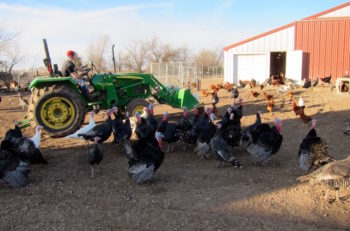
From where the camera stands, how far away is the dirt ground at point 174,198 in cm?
400

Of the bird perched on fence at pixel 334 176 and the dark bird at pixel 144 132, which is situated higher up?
the dark bird at pixel 144 132

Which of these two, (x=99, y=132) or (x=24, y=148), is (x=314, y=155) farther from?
(x=24, y=148)

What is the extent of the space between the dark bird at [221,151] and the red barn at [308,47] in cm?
1653

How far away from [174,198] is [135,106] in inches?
182

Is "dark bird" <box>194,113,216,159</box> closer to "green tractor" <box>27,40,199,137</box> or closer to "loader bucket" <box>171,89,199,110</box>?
"green tractor" <box>27,40,199,137</box>

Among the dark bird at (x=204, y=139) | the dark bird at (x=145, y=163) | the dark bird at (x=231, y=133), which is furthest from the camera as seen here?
the dark bird at (x=231, y=133)

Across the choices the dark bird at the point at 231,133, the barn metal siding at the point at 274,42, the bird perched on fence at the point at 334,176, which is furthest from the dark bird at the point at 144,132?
the barn metal siding at the point at 274,42

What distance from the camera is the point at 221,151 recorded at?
5.92 m

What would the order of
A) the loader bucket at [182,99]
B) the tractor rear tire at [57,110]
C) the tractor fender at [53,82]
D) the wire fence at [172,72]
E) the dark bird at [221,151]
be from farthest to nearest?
the wire fence at [172,72], the loader bucket at [182,99], the tractor fender at [53,82], the tractor rear tire at [57,110], the dark bird at [221,151]

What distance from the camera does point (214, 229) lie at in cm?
382

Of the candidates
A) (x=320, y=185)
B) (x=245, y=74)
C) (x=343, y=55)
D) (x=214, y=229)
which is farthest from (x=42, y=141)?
(x=343, y=55)

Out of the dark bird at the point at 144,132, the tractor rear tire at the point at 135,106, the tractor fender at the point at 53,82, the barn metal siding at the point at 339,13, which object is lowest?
the dark bird at the point at 144,132

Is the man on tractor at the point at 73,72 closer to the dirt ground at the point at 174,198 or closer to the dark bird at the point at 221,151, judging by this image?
the dirt ground at the point at 174,198

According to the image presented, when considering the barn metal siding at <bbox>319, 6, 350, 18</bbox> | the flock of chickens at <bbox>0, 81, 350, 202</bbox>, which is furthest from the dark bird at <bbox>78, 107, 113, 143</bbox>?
the barn metal siding at <bbox>319, 6, 350, 18</bbox>
